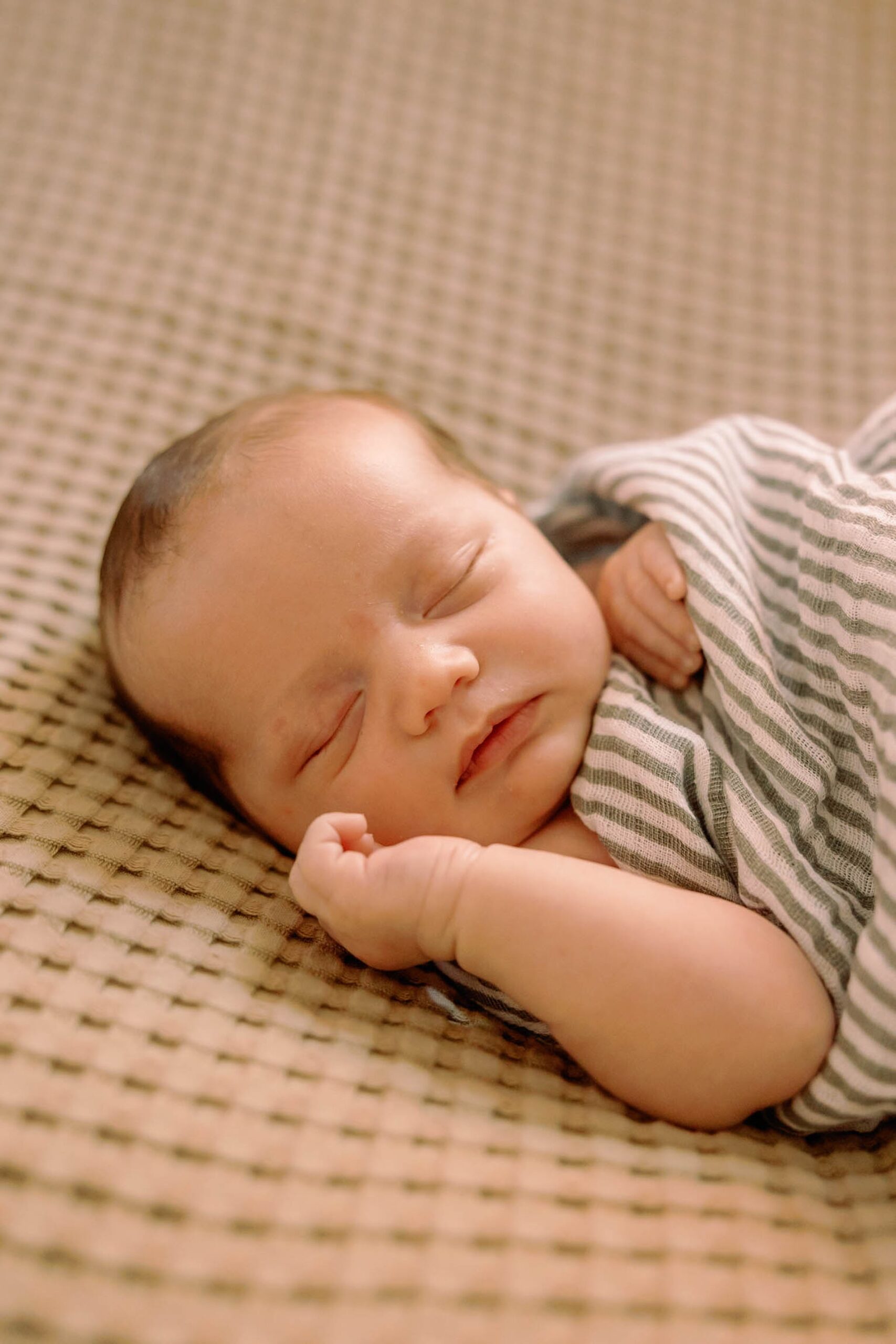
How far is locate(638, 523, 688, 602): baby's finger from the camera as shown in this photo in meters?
0.94

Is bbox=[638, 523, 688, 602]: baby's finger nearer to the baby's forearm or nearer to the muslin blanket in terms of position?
the muslin blanket

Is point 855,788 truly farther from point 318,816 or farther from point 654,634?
point 318,816

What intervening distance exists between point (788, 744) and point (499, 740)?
0.72ft

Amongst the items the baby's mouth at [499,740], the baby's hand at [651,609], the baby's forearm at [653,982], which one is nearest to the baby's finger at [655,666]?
the baby's hand at [651,609]

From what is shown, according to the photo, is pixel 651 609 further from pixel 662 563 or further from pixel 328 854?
pixel 328 854

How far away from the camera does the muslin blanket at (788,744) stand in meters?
0.72

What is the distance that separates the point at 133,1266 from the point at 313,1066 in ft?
0.56

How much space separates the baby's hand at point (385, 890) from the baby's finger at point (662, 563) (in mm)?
283

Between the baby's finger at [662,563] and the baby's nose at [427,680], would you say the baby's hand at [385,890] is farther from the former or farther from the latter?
the baby's finger at [662,563]

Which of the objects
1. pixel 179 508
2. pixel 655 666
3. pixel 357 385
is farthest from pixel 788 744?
pixel 357 385

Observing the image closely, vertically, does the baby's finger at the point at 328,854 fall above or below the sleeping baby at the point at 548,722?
below

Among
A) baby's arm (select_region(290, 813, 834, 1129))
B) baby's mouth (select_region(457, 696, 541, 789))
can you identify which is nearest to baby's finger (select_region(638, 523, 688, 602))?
baby's mouth (select_region(457, 696, 541, 789))

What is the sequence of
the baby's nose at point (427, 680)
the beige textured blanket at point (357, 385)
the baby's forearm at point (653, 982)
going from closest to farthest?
the beige textured blanket at point (357, 385)
the baby's forearm at point (653, 982)
the baby's nose at point (427, 680)

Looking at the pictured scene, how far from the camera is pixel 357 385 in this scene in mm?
1354
